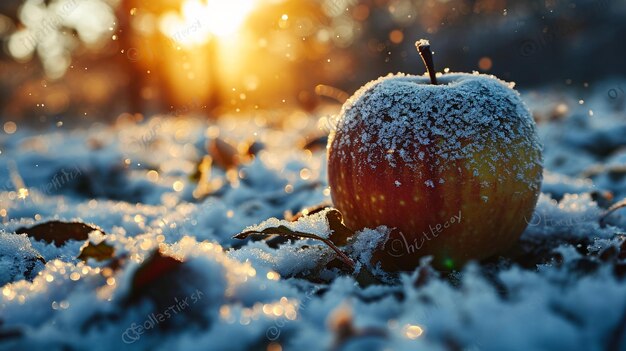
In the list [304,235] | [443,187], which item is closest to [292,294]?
[304,235]

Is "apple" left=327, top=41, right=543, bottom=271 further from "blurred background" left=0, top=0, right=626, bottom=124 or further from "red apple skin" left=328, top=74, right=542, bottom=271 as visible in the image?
"blurred background" left=0, top=0, right=626, bottom=124

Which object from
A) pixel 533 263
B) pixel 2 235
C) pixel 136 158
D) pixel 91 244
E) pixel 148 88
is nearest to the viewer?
pixel 91 244

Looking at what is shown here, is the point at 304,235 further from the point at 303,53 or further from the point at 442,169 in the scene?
the point at 303,53

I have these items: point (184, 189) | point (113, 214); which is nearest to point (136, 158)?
point (184, 189)

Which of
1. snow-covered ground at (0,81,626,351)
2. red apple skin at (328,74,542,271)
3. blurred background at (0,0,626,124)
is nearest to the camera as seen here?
snow-covered ground at (0,81,626,351)

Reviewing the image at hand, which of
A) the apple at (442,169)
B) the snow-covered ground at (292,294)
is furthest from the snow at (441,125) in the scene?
the snow-covered ground at (292,294)

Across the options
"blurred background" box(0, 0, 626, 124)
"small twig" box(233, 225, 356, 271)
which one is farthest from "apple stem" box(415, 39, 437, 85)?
"blurred background" box(0, 0, 626, 124)

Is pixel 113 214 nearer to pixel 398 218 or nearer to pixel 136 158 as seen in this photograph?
pixel 398 218
